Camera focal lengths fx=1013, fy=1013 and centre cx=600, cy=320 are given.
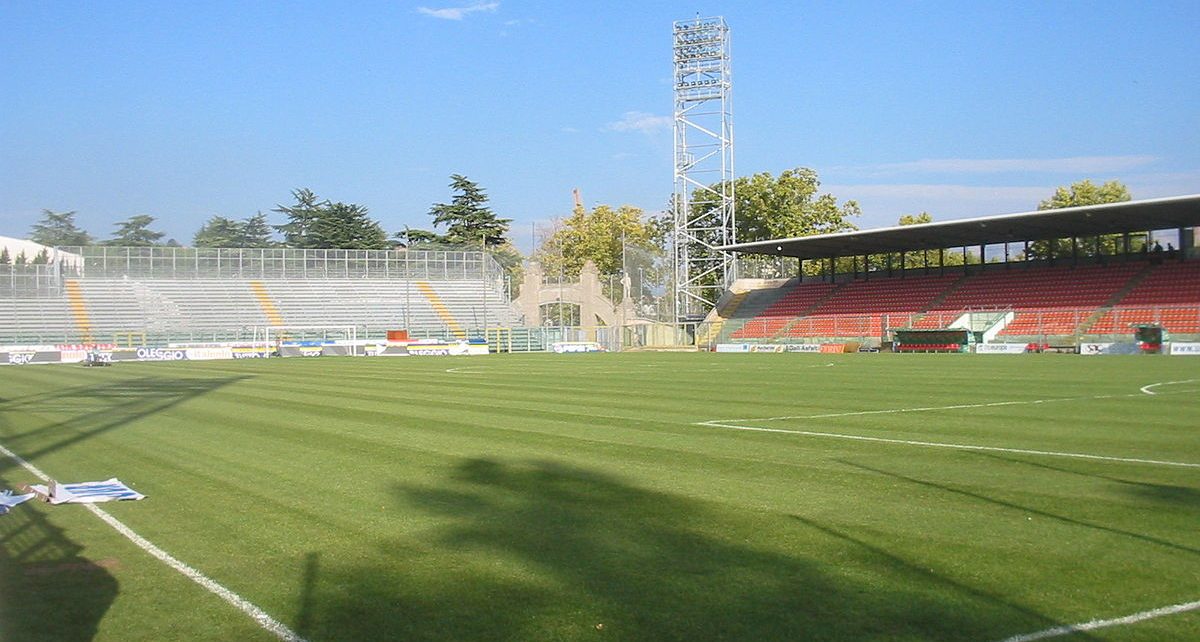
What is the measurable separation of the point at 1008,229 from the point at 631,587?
54.4 meters

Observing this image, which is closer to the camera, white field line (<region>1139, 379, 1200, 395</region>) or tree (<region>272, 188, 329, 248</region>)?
white field line (<region>1139, 379, 1200, 395</region>)

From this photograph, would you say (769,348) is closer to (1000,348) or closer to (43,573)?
(1000,348)

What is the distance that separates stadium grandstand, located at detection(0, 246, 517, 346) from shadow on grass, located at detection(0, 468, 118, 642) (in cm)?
5618

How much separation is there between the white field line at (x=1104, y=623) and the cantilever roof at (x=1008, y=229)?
45262 mm

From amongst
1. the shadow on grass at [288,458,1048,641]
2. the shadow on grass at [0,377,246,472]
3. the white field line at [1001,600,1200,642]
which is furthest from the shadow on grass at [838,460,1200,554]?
the shadow on grass at [0,377,246,472]

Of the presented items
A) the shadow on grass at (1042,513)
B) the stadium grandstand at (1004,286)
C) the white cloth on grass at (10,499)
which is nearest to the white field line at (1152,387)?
the shadow on grass at (1042,513)

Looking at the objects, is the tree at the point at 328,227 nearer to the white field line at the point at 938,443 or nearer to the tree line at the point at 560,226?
the tree line at the point at 560,226

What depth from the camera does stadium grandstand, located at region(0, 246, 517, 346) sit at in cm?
6228

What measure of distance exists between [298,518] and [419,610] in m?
3.12

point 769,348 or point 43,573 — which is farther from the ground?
point 769,348

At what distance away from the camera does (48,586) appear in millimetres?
6480

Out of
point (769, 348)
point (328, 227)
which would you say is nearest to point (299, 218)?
point (328, 227)

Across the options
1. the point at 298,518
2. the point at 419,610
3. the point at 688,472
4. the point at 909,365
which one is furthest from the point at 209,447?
the point at 909,365

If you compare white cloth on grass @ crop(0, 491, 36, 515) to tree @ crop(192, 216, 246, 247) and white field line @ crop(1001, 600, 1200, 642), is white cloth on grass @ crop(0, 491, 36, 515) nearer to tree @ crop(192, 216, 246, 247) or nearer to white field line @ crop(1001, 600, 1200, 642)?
white field line @ crop(1001, 600, 1200, 642)
